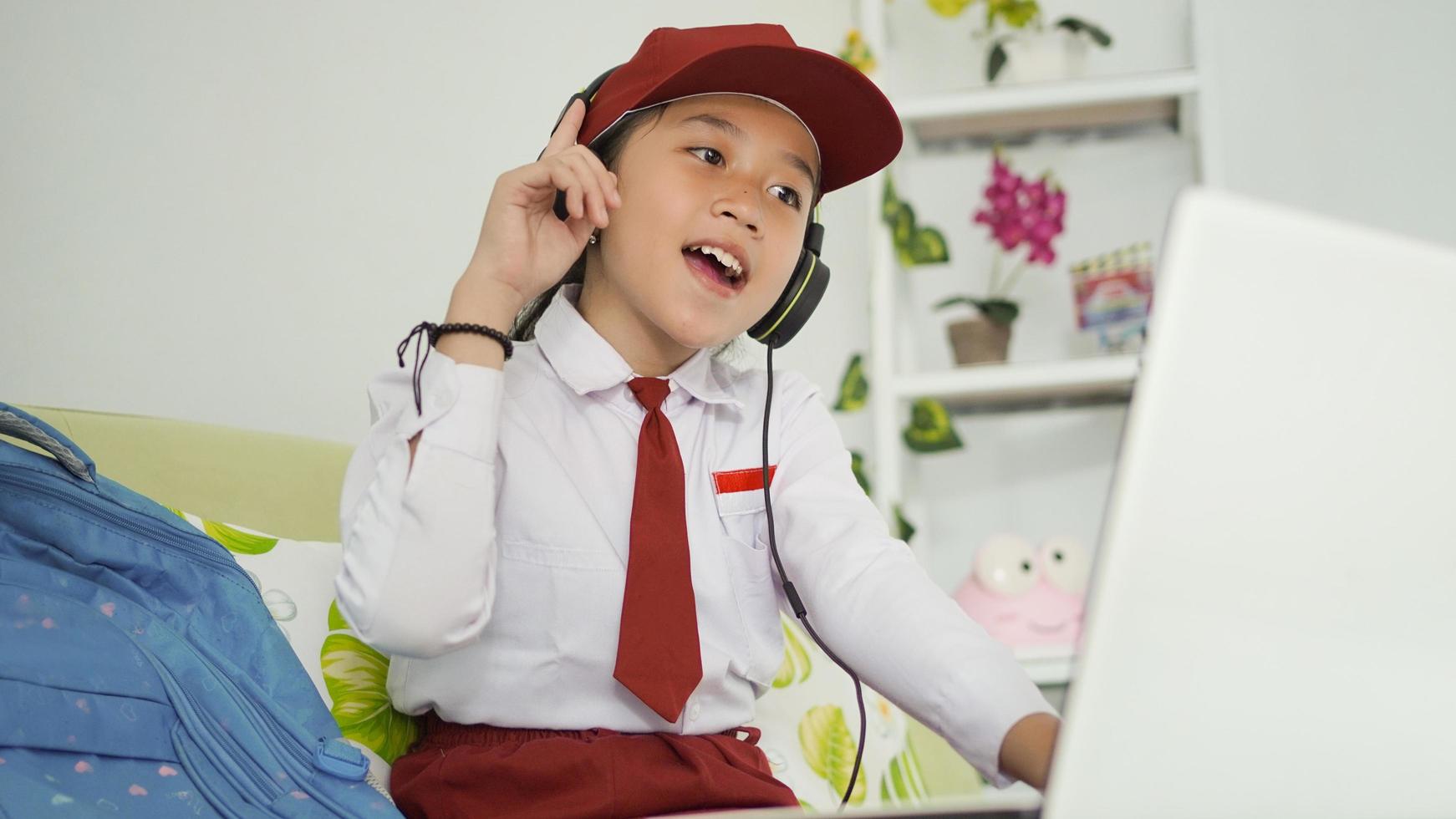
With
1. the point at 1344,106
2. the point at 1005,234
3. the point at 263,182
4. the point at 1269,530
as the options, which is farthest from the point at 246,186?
the point at 1344,106

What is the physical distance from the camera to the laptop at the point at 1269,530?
35 centimetres

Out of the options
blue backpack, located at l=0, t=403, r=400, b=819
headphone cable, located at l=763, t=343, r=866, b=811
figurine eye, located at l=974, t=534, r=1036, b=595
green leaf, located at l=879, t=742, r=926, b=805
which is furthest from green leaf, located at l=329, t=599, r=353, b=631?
figurine eye, located at l=974, t=534, r=1036, b=595

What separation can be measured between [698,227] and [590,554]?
31 centimetres

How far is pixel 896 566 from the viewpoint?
1.01m

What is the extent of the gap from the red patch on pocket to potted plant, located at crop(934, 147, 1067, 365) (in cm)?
114

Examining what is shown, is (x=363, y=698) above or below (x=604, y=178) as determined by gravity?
below

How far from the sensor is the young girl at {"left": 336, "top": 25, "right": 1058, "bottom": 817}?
894 mm

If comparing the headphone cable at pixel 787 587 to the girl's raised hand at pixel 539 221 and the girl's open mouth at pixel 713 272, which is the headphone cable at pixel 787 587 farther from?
the girl's raised hand at pixel 539 221

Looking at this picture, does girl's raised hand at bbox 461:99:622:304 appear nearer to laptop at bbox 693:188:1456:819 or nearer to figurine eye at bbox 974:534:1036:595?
laptop at bbox 693:188:1456:819

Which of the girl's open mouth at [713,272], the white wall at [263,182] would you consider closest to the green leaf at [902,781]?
the girl's open mouth at [713,272]

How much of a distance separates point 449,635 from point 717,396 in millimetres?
385

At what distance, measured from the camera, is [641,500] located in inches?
41.3

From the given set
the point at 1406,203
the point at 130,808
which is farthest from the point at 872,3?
the point at 130,808

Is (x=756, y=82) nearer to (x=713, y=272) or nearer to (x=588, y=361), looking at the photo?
(x=713, y=272)
